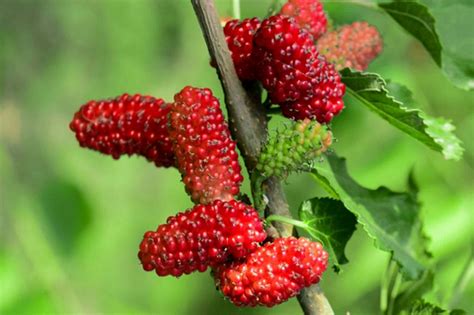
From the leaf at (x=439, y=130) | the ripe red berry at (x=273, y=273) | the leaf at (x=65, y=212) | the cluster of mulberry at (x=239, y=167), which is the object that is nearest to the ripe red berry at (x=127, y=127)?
the cluster of mulberry at (x=239, y=167)

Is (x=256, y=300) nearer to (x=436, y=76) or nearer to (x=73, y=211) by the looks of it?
(x=73, y=211)

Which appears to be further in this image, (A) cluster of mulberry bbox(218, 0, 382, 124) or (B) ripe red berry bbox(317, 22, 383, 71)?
(B) ripe red berry bbox(317, 22, 383, 71)

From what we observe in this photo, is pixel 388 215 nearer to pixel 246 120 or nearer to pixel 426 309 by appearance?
pixel 426 309

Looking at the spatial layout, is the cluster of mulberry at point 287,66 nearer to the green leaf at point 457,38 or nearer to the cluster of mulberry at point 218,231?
the cluster of mulberry at point 218,231

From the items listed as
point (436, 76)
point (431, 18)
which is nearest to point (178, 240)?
point (431, 18)

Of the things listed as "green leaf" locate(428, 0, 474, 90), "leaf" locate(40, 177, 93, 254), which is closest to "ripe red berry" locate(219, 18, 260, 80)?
"green leaf" locate(428, 0, 474, 90)

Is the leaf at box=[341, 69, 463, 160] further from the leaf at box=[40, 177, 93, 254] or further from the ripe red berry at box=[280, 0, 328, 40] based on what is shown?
the leaf at box=[40, 177, 93, 254]

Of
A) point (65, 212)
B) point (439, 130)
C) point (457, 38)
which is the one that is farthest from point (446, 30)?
point (65, 212)
